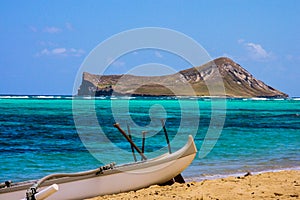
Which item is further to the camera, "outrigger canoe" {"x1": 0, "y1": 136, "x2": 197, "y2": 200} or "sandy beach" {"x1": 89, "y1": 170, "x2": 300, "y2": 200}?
"outrigger canoe" {"x1": 0, "y1": 136, "x2": 197, "y2": 200}

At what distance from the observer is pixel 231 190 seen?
36.6ft

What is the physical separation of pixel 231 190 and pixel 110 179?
9.43ft

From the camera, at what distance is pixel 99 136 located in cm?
3381

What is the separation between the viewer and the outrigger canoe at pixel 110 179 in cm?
1088

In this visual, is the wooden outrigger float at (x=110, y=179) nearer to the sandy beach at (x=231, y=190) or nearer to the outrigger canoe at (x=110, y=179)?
the outrigger canoe at (x=110, y=179)

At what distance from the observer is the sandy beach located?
10.5m

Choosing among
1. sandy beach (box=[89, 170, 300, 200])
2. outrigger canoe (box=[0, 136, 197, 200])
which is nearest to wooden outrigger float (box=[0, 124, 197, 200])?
outrigger canoe (box=[0, 136, 197, 200])

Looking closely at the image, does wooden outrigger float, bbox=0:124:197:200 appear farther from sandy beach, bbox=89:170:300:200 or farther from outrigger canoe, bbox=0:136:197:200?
sandy beach, bbox=89:170:300:200

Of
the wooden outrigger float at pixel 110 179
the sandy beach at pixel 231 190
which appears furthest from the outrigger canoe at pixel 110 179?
the sandy beach at pixel 231 190

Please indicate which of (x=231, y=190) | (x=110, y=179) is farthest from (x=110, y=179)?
(x=231, y=190)

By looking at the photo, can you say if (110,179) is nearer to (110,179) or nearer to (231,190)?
(110,179)

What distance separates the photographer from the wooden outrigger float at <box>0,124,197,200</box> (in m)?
10.9

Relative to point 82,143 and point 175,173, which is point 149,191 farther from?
point 82,143

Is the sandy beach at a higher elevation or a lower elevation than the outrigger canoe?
lower
